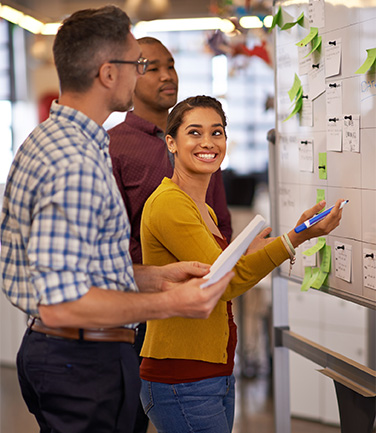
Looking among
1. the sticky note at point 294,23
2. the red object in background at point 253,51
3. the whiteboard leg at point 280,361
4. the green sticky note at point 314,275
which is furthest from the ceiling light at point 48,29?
the green sticky note at point 314,275

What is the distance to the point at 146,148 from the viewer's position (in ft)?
8.10

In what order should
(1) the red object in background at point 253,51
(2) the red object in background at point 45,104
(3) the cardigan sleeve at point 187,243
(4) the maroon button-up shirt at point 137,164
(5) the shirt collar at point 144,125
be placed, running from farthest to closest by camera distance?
(2) the red object in background at point 45,104 → (1) the red object in background at point 253,51 → (5) the shirt collar at point 144,125 → (4) the maroon button-up shirt at point 137,164 → (3) the cardigan sleeve at point 187,243

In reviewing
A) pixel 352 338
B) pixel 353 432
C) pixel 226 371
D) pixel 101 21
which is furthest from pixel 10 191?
pixel 352 338

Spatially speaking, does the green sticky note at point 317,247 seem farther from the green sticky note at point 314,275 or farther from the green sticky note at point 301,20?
the green sticky note at point 301,20

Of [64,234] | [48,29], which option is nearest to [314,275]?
[64,234]

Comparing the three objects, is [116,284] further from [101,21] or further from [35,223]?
[101,21]

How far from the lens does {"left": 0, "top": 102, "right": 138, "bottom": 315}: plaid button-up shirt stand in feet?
4.20

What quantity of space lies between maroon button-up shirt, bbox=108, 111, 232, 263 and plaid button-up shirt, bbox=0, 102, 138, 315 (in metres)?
0.90

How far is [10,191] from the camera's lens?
1.50m

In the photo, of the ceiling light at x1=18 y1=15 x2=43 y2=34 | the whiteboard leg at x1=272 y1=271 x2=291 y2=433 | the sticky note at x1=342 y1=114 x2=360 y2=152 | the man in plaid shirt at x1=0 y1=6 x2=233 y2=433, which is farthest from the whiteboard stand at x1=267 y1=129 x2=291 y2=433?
the ceiling light at x1=18 y1=15 x2=43 y2=34

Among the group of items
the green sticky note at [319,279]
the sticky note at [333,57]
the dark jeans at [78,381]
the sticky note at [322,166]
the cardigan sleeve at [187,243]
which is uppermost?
the sticky note at [333,57]

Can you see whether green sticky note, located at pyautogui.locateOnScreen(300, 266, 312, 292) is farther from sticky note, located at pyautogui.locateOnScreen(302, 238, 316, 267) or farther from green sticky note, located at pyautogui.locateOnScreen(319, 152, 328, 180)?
green sticky note, located at pyautogui.locateOnScreen(319, 152, 328, 180)

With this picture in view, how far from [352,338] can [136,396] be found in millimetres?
2512

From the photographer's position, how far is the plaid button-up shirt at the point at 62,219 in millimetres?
1281
